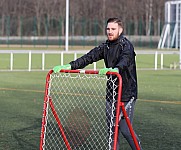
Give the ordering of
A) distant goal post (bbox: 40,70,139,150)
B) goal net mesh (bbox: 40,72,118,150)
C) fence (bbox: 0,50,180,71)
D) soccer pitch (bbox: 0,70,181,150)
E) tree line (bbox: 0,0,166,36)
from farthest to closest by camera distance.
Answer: tree line (bbox: 0,0,166,36)
fence (bbox: 0,50,180,71)
soccer pitch (bbox: 0,70,181,150)
goal net mesh (bbox: 40,72,118,150)
distant goal post (bbox: 40,70,139,150)

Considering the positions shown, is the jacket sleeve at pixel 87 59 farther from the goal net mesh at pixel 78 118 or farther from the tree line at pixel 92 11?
the tree line at pixel 92 11

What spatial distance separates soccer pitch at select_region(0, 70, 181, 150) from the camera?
10291mm

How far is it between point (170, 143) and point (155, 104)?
5836 millimetres

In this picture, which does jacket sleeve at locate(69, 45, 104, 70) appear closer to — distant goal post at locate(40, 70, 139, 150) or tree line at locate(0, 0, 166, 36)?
distant goal post at locate(40, 70, 139, 150)

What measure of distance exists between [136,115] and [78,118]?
5.48 meters

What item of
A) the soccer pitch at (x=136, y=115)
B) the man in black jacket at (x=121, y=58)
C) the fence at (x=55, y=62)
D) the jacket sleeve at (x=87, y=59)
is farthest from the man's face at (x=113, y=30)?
the fence at (x=55, y=62)

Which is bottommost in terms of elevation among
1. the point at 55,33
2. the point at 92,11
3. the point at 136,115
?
the point at 136,115

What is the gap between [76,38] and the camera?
68062mm

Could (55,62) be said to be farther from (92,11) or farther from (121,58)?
(92,11)

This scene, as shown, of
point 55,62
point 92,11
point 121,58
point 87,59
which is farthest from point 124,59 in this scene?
point 92,11

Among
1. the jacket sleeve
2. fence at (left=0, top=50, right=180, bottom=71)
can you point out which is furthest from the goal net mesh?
fence at (left=0, top=50, right=180, bottom=71)

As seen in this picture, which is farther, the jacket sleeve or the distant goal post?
the jacket sleeve

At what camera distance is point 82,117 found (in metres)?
8.49

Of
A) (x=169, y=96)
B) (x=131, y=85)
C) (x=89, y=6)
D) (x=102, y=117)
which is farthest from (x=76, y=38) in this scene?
(x=131, y=85)
